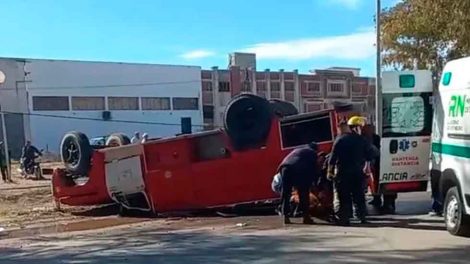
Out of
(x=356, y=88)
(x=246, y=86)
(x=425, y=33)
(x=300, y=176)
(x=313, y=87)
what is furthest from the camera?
(x=356, y=88)

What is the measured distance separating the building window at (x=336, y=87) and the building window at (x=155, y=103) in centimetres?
1713

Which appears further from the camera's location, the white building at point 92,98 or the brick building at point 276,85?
the brick building at point 276,85

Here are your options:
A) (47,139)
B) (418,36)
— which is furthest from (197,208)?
(47,139)

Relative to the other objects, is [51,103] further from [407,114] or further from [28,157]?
[407,114]

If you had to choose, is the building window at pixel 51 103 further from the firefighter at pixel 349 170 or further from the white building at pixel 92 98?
the firefighter at pixel 349 170

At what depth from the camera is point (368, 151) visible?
11.5 meters

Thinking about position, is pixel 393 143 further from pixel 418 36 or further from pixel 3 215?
pixel 418 36

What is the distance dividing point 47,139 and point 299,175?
50445 millimetres

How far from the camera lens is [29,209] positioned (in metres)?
17.5

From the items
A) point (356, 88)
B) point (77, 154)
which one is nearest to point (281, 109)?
point (77, 154)

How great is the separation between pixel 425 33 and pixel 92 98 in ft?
152

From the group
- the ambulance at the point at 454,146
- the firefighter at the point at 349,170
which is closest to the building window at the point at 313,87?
the firefighter at the point at 349,170

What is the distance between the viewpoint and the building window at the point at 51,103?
59031 mm

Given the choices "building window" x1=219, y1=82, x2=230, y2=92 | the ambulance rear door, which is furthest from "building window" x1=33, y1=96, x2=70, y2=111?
the ambulance rear door
